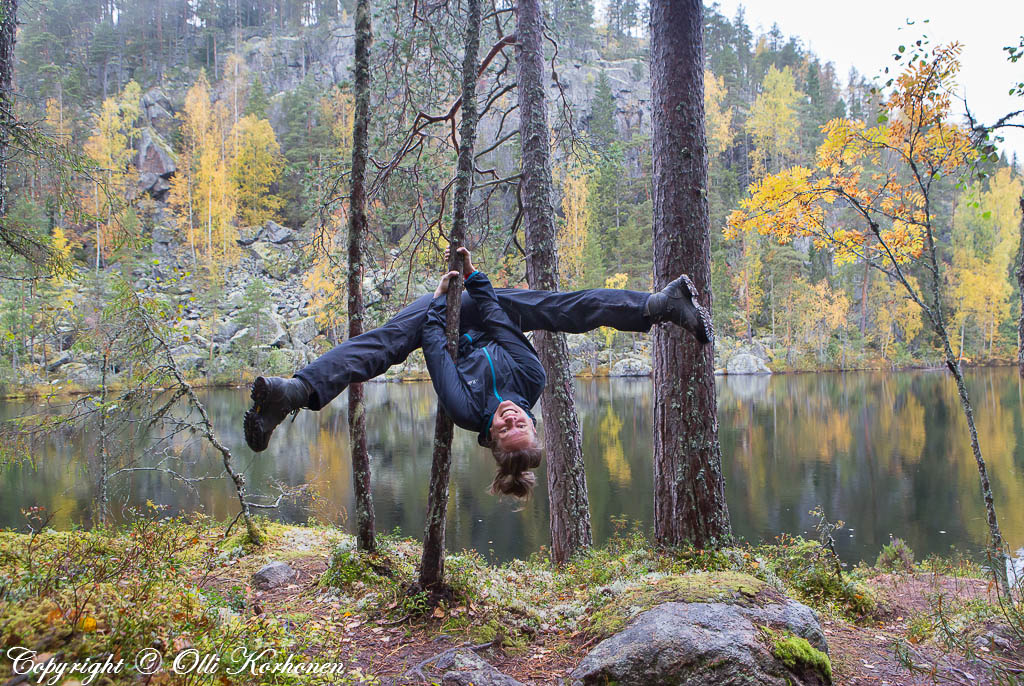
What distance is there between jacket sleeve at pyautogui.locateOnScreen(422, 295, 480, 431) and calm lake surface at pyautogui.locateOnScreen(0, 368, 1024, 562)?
3.74 m

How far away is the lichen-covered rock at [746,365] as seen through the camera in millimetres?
39781

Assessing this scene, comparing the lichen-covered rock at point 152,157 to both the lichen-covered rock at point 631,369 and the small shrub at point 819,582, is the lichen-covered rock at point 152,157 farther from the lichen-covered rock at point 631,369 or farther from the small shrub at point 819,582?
the small shrub at point 819,582

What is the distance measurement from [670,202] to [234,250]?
4141 centimetres

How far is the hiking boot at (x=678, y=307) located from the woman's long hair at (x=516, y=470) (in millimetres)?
1035

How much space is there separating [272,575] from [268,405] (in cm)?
273

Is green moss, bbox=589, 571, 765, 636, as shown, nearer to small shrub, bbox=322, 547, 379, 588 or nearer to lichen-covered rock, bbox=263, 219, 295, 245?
small shrub, bbox=322, 547, 379, 588

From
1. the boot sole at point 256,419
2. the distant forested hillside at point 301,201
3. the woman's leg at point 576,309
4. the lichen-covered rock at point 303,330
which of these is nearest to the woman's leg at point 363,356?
the boot sole at point 256,419

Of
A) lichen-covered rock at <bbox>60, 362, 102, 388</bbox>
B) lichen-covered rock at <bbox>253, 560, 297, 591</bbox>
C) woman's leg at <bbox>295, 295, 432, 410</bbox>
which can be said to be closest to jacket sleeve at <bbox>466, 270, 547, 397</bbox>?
woman's leg at <bbox>295, 295, 432, 410</bbox>

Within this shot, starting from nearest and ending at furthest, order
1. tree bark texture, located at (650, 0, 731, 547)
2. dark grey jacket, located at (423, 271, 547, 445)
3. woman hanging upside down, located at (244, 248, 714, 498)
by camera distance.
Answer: woman hanging upside down, located at (244, 248, 714, 498)
dark grey jacket, located at (423, 271, 547, 445)
tree bark texture, located at (650, 0, 731, 547)

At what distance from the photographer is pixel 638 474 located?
1456cm

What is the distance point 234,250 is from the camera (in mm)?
39969

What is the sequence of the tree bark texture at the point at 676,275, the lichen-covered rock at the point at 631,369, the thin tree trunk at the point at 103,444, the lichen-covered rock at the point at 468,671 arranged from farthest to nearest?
the lichen-covered rock at the point at 631,369 < the thin tree trunk at the point at 103,444 < the tree bark texture at the point at 676,275 < the lichen-covered rock at the point at 468,671

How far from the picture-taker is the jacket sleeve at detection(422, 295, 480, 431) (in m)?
3.17

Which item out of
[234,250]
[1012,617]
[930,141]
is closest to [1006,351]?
[930,141]
